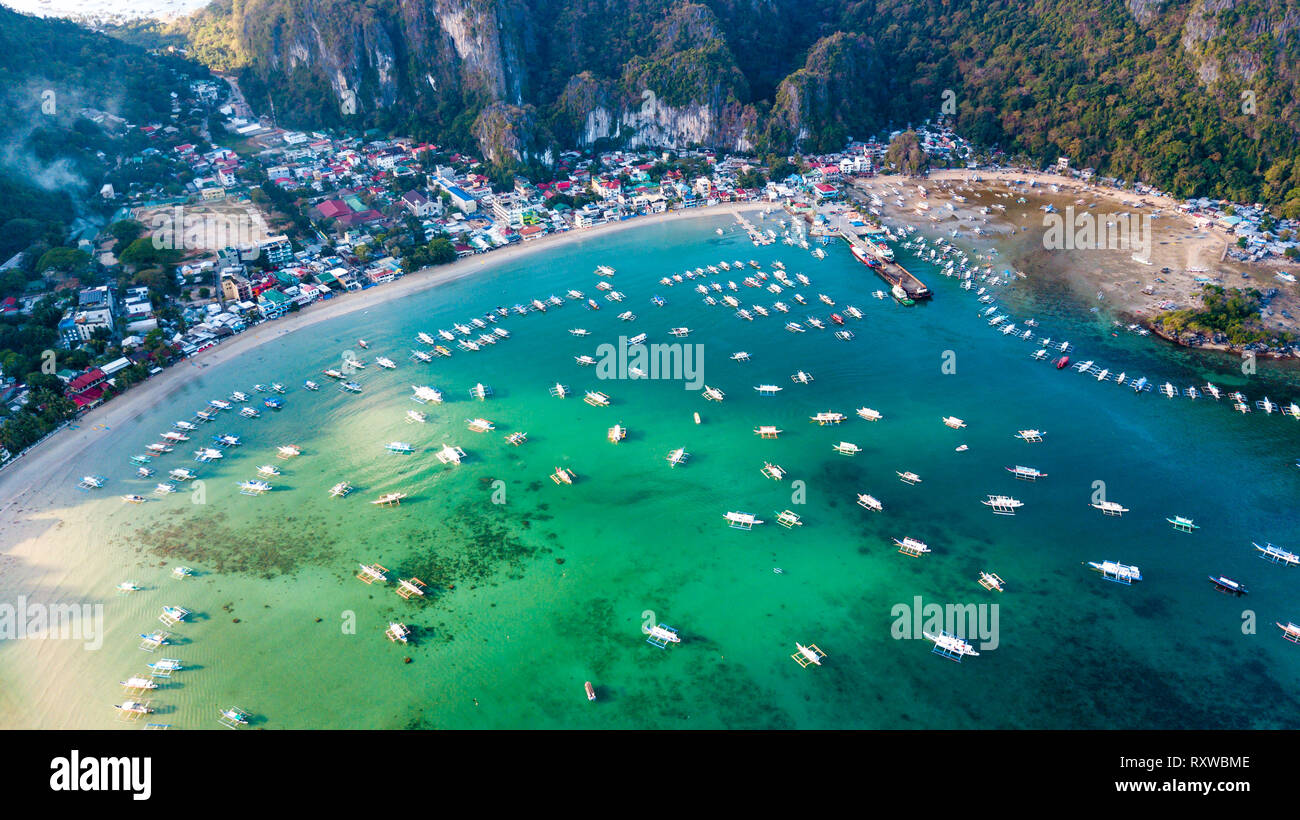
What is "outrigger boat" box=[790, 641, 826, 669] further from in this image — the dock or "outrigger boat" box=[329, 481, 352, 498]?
the dock

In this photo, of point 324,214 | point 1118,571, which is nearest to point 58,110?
point 324,214

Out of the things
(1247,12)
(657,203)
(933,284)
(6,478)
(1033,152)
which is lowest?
(6,478)

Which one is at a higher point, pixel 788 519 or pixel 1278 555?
pixel 788 519

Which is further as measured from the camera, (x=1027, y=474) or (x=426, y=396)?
(x=426, y=396)

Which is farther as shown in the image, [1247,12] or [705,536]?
[1247,12]

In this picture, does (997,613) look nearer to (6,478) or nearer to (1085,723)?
(1085,723)

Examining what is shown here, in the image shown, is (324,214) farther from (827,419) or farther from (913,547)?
(913,547)

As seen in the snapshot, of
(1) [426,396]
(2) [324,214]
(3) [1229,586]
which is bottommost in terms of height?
(3) [1229,586]

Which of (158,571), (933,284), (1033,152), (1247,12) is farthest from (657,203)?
(1247,12)
